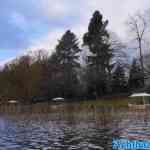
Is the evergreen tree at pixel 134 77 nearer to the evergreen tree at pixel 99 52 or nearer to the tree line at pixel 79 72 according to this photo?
the tree line at pixel 79 72

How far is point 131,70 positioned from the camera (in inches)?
2285

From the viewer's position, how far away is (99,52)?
2255 inches

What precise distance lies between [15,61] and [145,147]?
2533 inches

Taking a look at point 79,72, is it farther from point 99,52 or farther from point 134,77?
point 134,77

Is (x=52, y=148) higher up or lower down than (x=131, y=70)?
lower down

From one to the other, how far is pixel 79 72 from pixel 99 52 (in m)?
8.19

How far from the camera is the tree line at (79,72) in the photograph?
57094mm

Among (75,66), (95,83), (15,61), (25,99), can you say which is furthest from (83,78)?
(15,61)

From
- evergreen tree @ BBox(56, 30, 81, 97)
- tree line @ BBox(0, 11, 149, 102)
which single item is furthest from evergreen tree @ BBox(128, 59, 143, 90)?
evergreen tree @ BBox(56, 30, 81, 97)

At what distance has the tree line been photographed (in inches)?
2248

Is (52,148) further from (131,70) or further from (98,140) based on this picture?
(131,70)

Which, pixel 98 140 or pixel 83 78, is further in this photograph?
pixel 83 78

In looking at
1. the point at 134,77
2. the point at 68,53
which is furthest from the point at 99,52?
the point at 68,53

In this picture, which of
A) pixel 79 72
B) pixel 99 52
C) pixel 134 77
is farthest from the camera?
pixel 79 72
